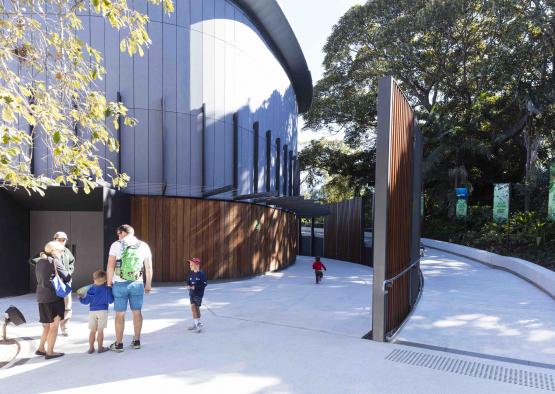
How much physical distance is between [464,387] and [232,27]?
13.7 metres

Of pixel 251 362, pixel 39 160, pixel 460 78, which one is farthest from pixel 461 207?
pixel 251 362

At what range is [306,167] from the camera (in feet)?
111

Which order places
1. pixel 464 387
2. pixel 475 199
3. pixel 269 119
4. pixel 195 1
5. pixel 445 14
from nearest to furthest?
pixel 464 387, pixel 195 1, pixel 269 119, pixel 445 14, pixel 475 199

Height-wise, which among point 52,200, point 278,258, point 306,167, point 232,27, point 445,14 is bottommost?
point 278,258

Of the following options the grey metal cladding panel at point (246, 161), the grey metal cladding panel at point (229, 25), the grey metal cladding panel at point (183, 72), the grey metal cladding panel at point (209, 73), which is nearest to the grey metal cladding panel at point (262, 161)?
the grey metal cladding panel at point (246, 161)

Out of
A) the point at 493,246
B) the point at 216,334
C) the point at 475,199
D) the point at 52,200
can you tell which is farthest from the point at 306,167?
the point at 216,334

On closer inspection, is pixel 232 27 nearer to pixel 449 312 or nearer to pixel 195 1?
pixel 195 1

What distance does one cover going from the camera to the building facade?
36.1 ft

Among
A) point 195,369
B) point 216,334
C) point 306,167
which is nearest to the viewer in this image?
point 195,369

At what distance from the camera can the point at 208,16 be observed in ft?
45.4

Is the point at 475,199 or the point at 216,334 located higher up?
the point at 475,199

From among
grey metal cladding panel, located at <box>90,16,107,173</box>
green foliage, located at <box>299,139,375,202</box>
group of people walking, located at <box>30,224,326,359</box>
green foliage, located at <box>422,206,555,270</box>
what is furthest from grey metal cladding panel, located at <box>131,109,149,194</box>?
green foliage, located at <box>299,139,375,202</box>

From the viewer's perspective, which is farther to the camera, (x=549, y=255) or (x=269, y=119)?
(x=269, y=119)

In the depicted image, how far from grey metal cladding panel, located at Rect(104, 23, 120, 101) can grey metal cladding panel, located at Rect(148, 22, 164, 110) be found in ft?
3.08
